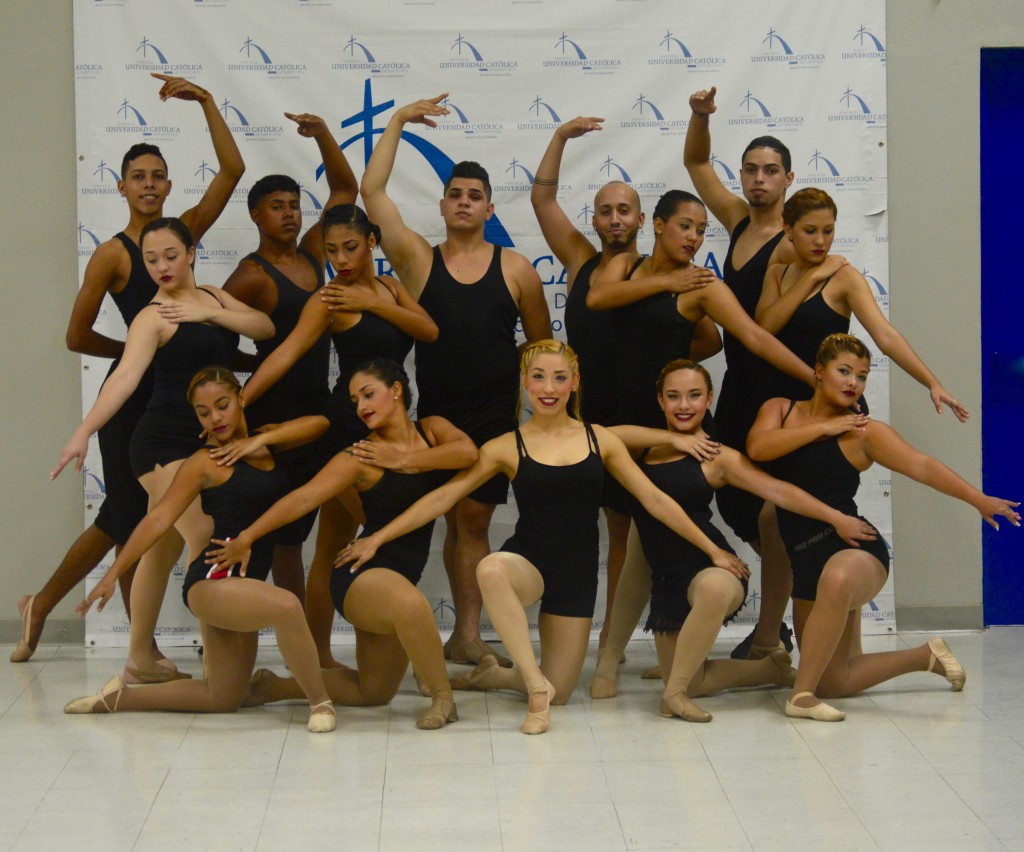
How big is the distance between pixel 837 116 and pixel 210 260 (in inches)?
102

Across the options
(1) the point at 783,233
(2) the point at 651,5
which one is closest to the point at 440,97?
(2) the point at 651,5

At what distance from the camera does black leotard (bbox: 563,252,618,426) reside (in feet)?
15.8

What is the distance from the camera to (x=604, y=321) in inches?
189

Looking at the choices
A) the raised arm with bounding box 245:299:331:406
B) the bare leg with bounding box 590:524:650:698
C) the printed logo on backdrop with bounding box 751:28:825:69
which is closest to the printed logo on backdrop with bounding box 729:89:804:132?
the printed logo on backdrop with bounding box 751:28:825:69

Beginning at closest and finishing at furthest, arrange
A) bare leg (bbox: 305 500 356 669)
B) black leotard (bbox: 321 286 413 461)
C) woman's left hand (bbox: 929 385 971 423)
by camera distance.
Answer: woman's left hand (bbox: 929 385 971 423)
black leotard (bbox: 321 286 413 461)
bare leg (bbox: 305 500 356 669)

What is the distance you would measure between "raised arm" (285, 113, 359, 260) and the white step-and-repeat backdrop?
10.0 inches

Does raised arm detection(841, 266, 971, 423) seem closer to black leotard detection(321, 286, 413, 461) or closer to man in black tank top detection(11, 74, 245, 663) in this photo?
black leotard detection(321, 286, 413, 461)

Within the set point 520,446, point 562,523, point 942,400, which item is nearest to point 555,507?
point 562,523

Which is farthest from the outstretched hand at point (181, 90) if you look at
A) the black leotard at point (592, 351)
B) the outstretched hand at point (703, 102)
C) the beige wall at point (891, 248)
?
the outstretched hand at point (703, 102)

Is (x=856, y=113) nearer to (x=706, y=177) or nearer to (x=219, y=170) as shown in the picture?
(x=706, y=177)

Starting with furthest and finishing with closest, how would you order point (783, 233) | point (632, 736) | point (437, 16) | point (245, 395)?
1. point (437, 16)
2. point (783, 233)
3. point (245, 395)
4. point (632, 736)

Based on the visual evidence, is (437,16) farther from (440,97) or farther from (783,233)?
(783,233)

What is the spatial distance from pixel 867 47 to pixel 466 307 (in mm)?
1982

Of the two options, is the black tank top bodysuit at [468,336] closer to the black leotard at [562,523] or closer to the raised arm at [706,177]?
the black leotard at [562,523]
